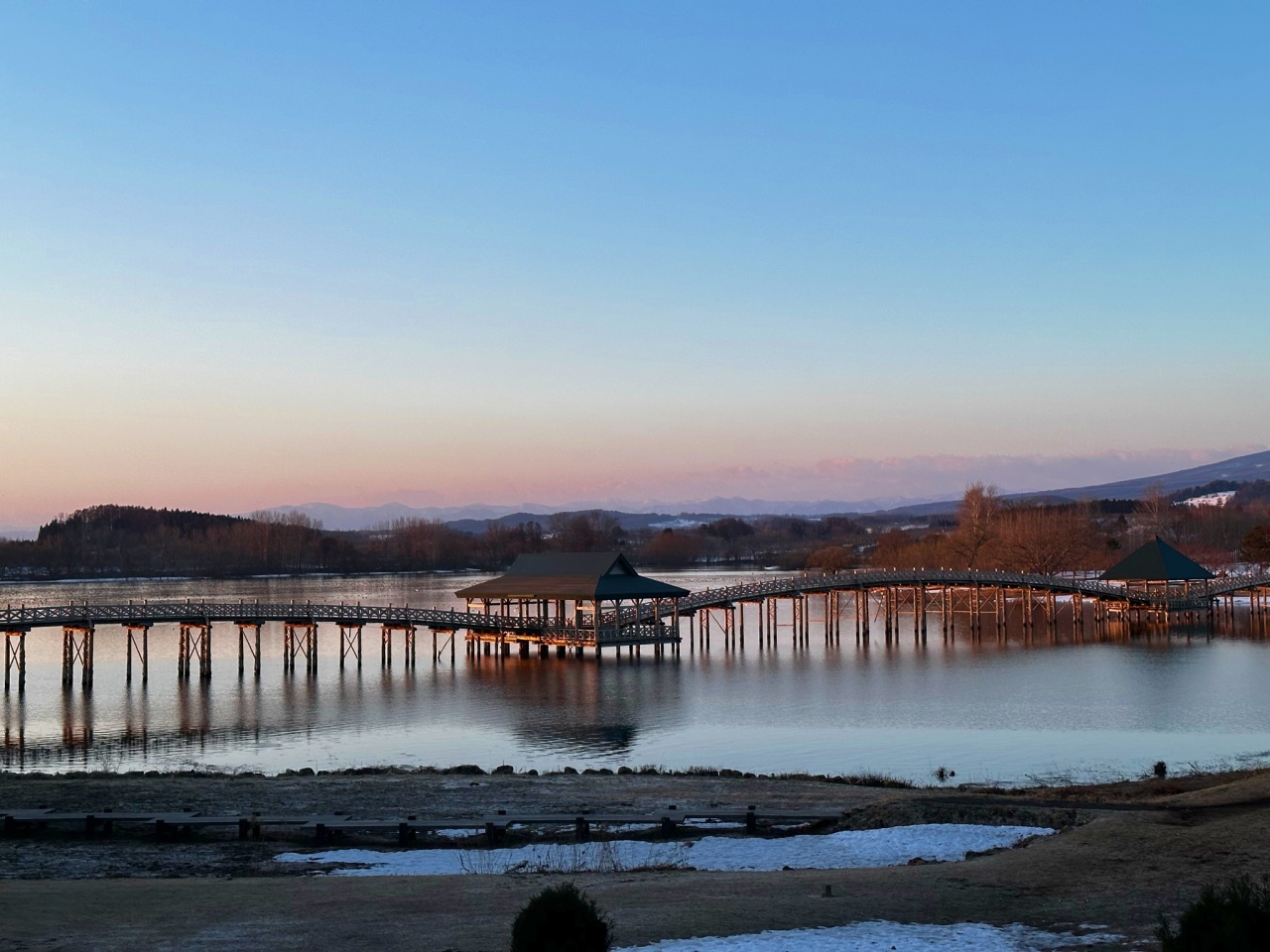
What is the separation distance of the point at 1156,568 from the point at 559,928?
65483mm

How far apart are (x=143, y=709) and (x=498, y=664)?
15.5 meters

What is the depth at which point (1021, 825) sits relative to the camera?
1680 centimetres

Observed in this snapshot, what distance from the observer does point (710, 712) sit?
35.2 m

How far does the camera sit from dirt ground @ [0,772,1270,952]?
11695 mm

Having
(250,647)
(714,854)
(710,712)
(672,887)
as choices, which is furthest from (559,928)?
(250,647)

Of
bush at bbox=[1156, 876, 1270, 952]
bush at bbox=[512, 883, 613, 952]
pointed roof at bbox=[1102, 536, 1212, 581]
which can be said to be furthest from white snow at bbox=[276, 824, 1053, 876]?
pointed roof at bbox=[1102, 536, 1212, 581]

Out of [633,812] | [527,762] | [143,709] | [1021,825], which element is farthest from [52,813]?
[143,709]

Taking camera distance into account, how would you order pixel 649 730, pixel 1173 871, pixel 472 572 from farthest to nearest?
pixel 472 572 → pixel 649 730 → pixel 1173 871

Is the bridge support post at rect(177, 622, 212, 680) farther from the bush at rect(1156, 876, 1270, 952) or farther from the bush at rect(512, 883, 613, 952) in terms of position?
the bush at rect(1156, 876, 1270, 952)

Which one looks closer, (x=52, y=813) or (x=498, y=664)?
(x=52, y=813)

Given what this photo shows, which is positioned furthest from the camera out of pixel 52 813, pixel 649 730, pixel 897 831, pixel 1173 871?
pixel 649 730

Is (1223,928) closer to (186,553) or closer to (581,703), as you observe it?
(581,703)

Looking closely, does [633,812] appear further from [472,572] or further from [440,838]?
[472,572]

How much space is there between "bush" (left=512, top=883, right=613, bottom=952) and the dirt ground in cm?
244
